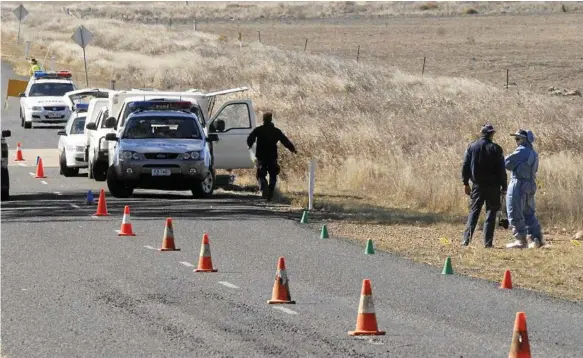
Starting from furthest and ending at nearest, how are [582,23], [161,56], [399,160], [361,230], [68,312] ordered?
1. [582,23]
2. [161,56]
3. [399,160]
4. [361,230]
5. [68,312]

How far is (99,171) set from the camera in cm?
3084

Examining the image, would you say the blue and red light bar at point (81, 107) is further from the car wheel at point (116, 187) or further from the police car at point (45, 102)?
the car wheel at point (116, 187)

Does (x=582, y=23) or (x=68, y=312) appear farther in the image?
(x=582, y=23)

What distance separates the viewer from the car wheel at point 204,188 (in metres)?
26.7

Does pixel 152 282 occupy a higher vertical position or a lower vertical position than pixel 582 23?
lower

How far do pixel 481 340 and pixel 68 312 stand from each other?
389 centimetres

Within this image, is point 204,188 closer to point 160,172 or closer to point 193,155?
point 193,155

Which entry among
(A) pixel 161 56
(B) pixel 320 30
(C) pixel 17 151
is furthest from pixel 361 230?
(B) pixel 320 30

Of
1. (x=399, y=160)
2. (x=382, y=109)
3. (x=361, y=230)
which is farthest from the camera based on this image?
(x=382, y=109)

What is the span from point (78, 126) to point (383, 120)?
8.55m

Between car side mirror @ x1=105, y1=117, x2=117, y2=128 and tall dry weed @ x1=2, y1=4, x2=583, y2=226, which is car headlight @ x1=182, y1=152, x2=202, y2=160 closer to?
car side mirror @ x1=105, y1=117, x2=117, y2=128

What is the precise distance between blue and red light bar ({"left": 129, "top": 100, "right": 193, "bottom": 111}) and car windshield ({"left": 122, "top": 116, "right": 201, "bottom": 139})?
851 millimetres

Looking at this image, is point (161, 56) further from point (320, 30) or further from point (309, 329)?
point (309, 329)

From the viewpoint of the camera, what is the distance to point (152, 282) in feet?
50.9
